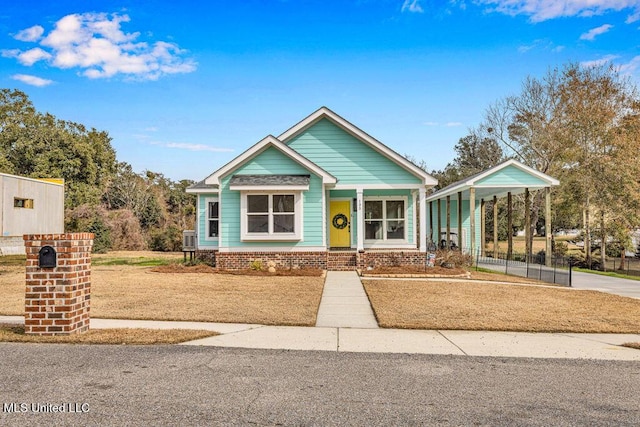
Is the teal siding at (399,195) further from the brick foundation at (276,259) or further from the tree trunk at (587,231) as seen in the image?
the tree trunk at (587,231)

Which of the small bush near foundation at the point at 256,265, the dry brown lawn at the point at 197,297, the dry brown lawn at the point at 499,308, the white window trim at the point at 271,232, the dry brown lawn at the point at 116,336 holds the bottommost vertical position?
the dry brown lawn at the point at 499,308

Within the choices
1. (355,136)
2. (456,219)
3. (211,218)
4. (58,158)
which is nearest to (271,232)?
(211,218)

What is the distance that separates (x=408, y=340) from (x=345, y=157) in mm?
12441

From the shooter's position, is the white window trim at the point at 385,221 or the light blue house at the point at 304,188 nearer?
the light blue house at the point at 304,188

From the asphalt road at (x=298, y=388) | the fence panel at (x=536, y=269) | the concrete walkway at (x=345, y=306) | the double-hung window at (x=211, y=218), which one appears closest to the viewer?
the asphalt road at (x=298, y=388)

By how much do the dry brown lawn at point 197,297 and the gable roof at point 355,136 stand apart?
6.02 meters

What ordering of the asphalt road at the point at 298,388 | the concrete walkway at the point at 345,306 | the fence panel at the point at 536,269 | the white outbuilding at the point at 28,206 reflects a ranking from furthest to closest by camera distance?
the fence panel at the point at 536,269, the white outbuilding at the point at 28,206, the concrete walkway at the point at 345,306, the asphalt road at the point at 298,388

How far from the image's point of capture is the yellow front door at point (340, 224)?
20.3 metres

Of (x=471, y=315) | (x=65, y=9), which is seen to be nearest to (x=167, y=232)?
(x=65, y=9)

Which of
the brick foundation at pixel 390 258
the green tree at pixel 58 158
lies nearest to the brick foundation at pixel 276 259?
the brick foundation at pixel 390 258

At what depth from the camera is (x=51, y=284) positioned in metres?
6.41

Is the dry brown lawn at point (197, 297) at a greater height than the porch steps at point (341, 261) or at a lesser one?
lesser

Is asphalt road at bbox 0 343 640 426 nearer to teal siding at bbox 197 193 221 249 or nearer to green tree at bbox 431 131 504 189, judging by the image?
teal siding at bbox 197 193 221 249

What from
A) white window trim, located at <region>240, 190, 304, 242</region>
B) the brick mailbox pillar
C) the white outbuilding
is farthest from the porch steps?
the brick mailbox pillar
